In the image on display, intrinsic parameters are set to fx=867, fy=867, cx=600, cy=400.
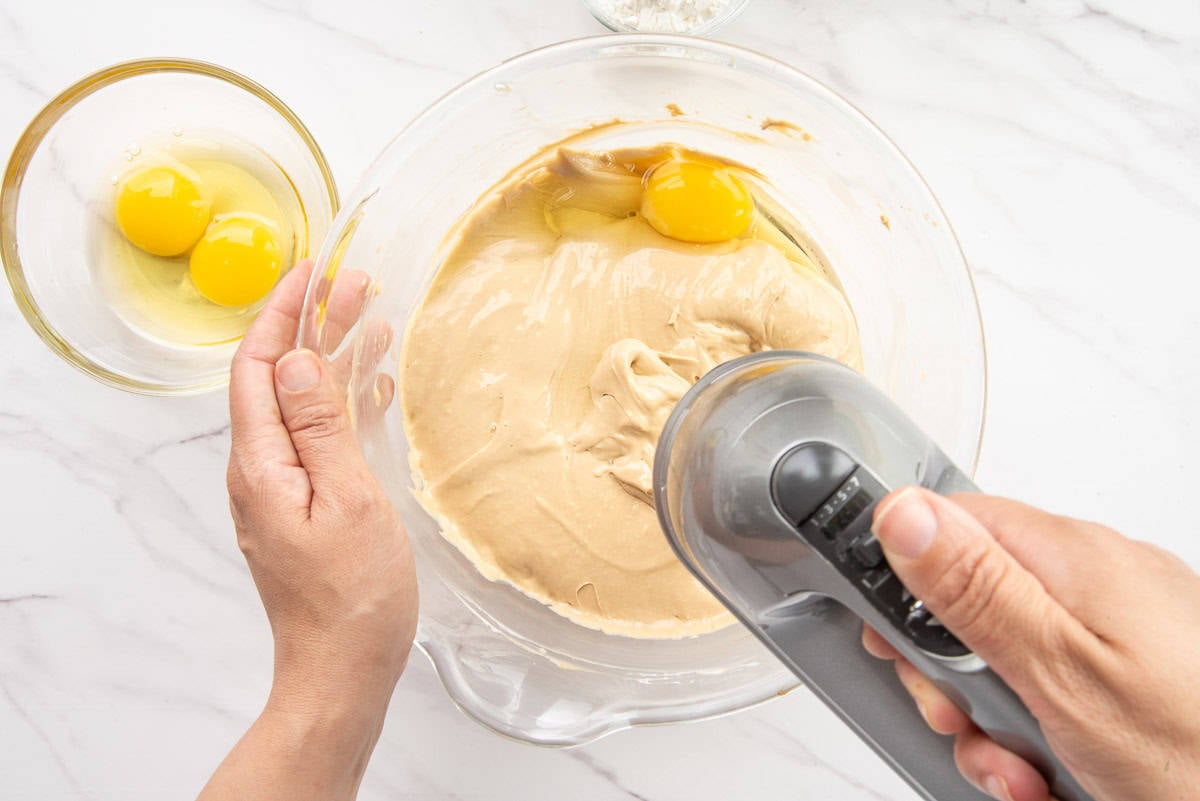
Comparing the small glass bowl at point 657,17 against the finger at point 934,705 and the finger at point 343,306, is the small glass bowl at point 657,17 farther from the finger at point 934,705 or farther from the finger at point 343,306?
the finger at point 934,705

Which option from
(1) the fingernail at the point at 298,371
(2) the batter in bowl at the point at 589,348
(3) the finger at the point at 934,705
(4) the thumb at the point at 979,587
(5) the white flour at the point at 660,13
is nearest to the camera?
(4) the thumb at the point at 979,587

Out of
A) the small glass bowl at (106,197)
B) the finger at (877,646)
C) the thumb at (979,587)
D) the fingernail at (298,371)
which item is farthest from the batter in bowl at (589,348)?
the thumb at (979,587)

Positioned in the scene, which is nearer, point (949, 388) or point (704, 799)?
point (949, 388)

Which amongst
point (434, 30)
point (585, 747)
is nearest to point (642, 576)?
point (585, 747)

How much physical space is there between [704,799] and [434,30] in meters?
1.42

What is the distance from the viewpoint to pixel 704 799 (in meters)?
1.54

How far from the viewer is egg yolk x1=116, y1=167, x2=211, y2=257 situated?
1.45 meters

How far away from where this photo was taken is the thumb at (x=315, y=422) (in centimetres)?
121

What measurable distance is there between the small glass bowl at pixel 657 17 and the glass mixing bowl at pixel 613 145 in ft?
0.55

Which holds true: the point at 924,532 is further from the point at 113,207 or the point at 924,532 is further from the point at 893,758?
the point at 113,207

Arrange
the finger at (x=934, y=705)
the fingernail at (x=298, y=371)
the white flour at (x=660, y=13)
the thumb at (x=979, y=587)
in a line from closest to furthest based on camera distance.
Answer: the thumb at (x=979, y=587) → the finger at (x=934, y=705) → the fingernail at (x=298, y=371) → the white flour at (x=660, y=13)

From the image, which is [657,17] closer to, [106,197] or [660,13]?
[660,13]

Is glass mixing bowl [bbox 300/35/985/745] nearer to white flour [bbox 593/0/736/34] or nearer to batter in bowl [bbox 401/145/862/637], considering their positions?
batter in bowl [bbox 401/145/862/637]

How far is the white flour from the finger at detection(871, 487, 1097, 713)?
996 millimetres
